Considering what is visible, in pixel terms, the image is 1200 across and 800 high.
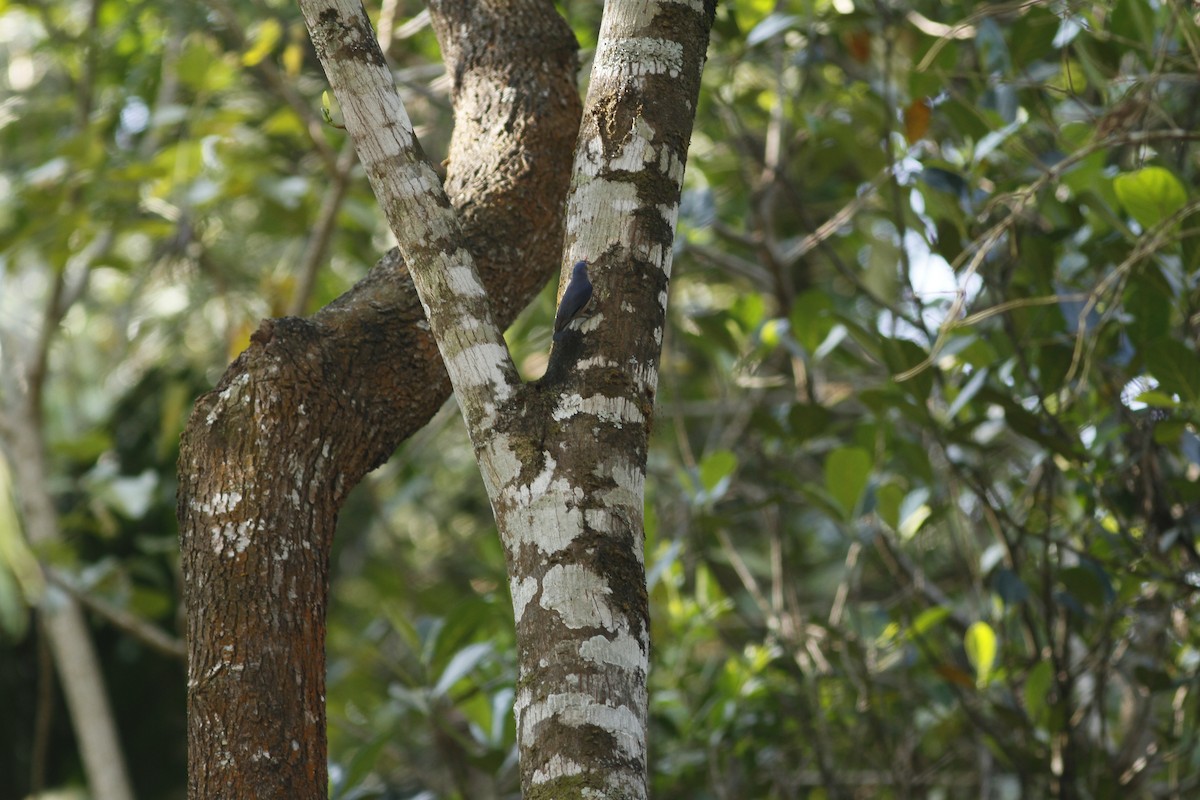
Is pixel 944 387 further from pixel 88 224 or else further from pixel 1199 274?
pixel 88 224

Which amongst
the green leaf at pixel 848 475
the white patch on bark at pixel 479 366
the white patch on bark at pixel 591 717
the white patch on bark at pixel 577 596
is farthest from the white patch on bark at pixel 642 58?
the green leaf at pixel 848 475

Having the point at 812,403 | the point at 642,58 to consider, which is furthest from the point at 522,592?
the point at 812,403

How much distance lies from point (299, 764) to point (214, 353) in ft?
11.9

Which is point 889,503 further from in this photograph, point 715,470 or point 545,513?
point 545,513

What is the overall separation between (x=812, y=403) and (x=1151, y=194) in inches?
31.9

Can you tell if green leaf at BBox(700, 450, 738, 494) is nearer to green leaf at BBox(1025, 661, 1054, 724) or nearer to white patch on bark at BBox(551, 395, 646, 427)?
green leaf at BBox(1025, 661, 1054, 724)

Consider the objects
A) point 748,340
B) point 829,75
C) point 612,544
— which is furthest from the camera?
point 829,75

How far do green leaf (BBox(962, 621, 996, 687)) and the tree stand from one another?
1.52m

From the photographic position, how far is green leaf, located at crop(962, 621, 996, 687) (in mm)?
2486

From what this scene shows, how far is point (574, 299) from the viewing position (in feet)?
4.11

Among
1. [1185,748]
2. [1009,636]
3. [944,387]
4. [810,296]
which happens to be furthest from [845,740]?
[810,296]

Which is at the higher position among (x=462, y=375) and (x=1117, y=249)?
(x=1117, y=249)

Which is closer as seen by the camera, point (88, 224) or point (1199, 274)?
point (1199, 274)

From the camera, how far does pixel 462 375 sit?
125 cm
